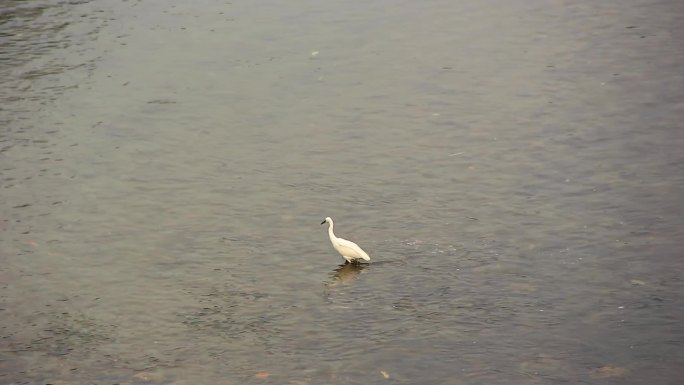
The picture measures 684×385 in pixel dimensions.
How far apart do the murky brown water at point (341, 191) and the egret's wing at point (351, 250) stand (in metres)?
0.36

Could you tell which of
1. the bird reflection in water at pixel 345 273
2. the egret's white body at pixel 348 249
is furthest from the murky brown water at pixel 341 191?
the egret's white body at pixel 348 249

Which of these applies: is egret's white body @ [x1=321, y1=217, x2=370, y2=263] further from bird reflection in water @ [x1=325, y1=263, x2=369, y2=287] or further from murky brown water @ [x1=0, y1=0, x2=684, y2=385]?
murky brown water @ [x1=0, y1=0, x2=684, y2=385]

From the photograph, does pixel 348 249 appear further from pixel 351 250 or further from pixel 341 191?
pixel 341 191

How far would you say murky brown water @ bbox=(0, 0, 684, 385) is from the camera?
15.3 metres

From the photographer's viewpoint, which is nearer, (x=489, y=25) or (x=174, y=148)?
(x=174, y=148)

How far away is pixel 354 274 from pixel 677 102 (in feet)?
29.3

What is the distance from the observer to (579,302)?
52.8 feet

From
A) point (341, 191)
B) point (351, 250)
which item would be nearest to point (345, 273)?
point (351, 250)

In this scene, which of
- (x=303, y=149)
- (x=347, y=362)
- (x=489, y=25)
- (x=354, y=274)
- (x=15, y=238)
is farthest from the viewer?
(x=489, y=25)

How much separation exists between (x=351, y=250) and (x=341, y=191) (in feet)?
10.3

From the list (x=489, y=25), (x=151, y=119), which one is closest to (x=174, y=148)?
(x=151, y=119)

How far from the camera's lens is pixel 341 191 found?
66.2ft

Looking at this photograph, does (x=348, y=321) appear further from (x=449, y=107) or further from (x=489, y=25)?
(x=489, y=25)

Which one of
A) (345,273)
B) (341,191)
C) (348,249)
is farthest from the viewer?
(341,191)
